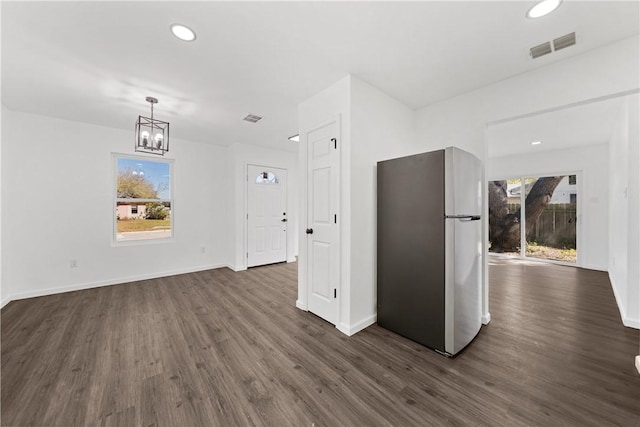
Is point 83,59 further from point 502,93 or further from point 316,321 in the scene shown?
point 502,93

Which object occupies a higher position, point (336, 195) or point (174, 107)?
point (174, 107)

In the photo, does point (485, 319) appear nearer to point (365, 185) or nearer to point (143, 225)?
point (365, 185)

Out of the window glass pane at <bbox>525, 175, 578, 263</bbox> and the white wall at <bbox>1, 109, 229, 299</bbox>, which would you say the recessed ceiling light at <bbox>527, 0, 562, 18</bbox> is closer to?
the white wall at <bbox>1, 109, 229, 299</bbox>

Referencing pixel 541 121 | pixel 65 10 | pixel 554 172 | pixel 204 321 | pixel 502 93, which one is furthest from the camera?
pixel 554 172

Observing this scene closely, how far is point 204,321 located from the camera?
8.91 feet

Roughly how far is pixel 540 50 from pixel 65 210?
6140 mm

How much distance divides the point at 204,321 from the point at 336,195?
2.04 meters

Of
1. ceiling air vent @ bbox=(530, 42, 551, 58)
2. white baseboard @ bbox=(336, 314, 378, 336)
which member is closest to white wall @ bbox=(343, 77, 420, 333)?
white baseboard @ bbox=(336, 314, 378, 336)

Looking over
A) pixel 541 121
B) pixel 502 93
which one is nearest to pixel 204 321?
pixel 502 93

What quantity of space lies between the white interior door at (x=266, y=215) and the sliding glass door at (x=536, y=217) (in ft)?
19.1

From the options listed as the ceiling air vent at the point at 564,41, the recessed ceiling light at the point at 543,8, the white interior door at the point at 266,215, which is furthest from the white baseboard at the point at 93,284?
the ceiling air vent at the point at 564,41

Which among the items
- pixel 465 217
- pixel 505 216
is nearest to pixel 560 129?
pixel 505 216

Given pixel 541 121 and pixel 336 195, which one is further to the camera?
pixel 541 121

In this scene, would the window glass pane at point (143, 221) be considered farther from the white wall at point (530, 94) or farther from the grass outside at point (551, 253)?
the grass outside at point (551, 253)
